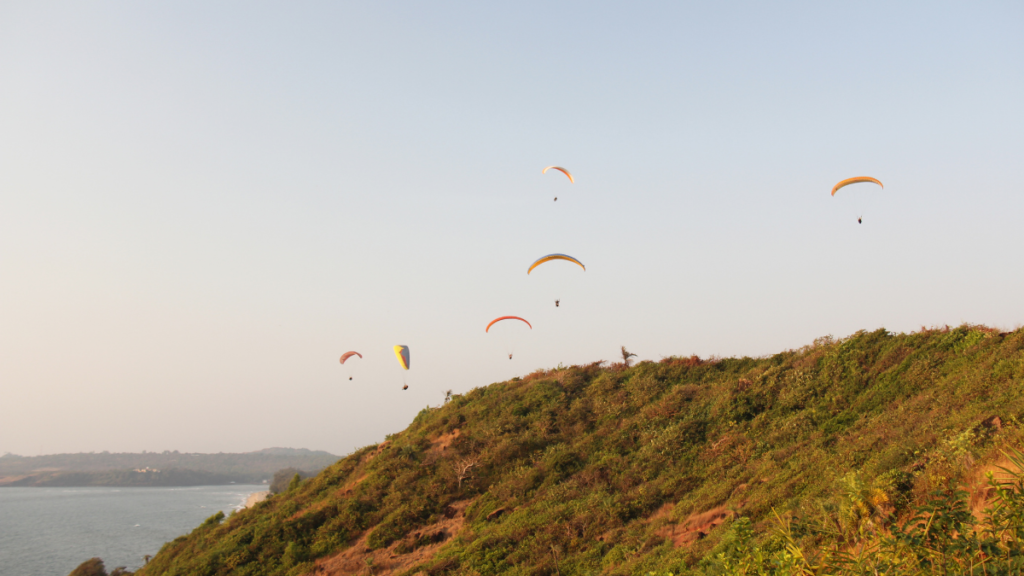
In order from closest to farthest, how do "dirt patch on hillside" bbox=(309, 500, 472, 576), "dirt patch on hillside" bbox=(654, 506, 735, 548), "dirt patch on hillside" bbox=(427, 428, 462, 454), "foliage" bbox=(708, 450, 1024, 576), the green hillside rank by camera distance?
1. "foliage" bbox=(708, 450, 1024, 576)
2. the green hillside
3. "dirt patch on hillside" bbox=(654, 506, 735, 548)
4. "dirt patch on hillside" bbox=(309, 500, 472, 576)
5. "dirt patch on hillside" bbox=(427, 428, 462, 454)

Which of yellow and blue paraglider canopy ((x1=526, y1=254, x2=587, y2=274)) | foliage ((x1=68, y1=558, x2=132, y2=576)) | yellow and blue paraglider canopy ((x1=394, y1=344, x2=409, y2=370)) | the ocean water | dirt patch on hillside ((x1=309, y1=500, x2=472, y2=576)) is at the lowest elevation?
the ocean water

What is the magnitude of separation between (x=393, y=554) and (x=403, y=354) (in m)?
13.3

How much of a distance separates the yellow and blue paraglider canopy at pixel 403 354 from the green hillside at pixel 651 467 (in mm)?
4538

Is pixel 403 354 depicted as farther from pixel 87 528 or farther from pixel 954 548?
pixel 87 528

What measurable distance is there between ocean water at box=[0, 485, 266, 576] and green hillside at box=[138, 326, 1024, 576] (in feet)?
125

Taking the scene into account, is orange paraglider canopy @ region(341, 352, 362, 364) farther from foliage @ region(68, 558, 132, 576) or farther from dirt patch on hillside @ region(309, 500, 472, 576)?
foliage @ region(68, 558, 132, 576)

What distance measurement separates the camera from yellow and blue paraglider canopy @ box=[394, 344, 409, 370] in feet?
104

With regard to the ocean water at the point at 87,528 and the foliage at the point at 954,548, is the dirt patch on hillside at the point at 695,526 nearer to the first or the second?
the foliage at the point at 954,548

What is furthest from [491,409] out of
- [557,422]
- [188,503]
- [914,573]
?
[188,503]

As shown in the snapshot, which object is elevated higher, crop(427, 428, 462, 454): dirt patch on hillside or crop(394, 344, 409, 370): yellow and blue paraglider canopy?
crop(394, 344, 409, 370): yellow and blue paraglider canopy

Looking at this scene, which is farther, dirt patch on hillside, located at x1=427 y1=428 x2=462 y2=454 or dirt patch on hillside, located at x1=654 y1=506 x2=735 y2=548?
dirt patch on hillside, located at x1=427 y1=428 x2=462 y2=454

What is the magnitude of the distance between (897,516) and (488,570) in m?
12.2

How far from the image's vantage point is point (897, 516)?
34.8ft

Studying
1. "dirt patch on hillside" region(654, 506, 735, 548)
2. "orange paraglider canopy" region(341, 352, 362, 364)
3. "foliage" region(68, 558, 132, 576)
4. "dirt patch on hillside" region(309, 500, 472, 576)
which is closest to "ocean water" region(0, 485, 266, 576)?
"foliage" region(68, 558, 132, 576)
